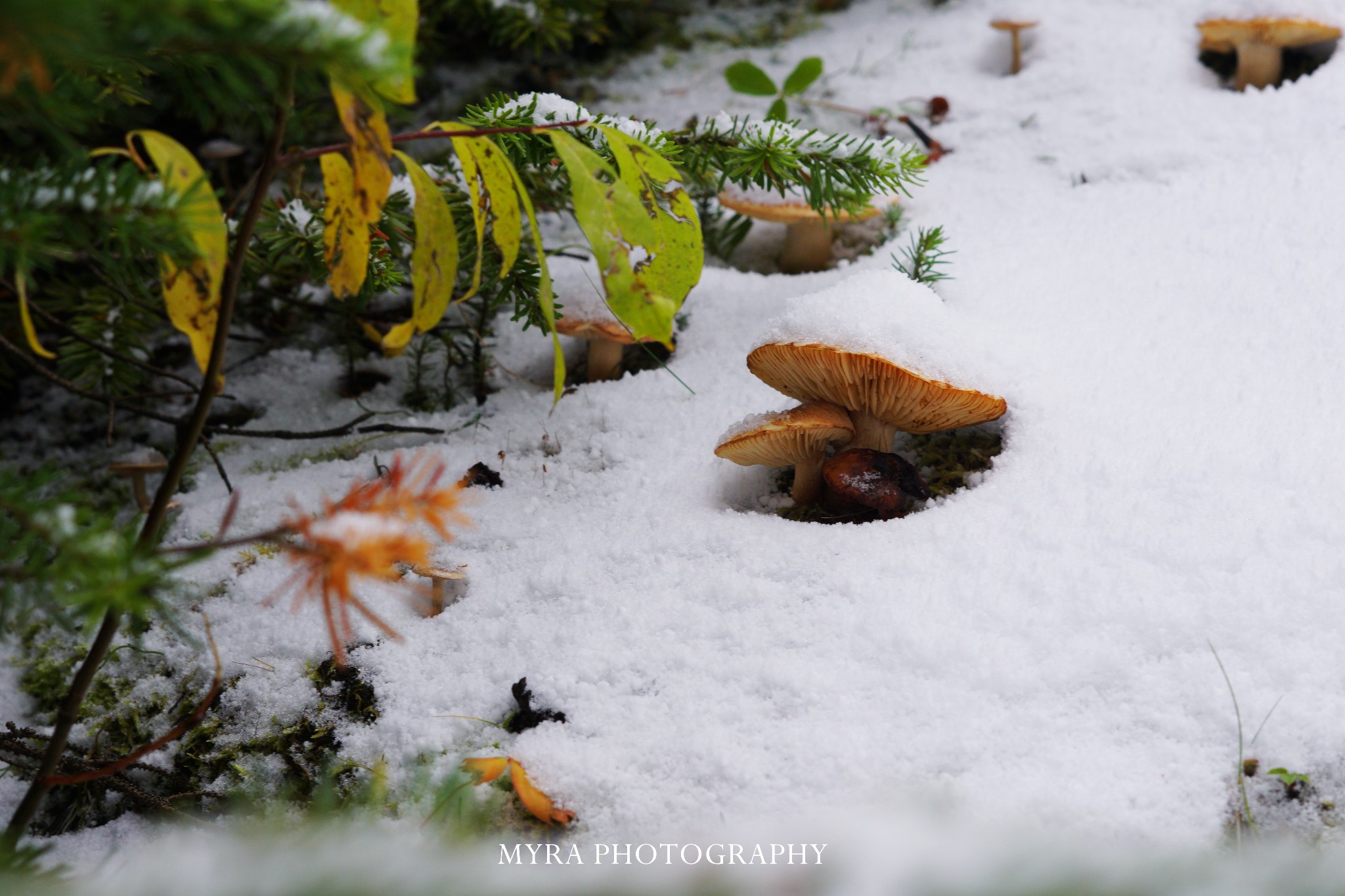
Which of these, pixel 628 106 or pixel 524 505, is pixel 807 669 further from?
pixel 628 106

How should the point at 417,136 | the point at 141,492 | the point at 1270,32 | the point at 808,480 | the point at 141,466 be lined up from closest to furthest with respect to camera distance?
the point at 417,136, the point at 808,480, the point at 141,466, the point at 141,492, the point at 1270,32

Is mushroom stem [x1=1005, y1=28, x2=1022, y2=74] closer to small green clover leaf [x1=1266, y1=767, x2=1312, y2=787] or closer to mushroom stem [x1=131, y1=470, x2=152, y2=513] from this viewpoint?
Result: small green clover leaf [x1=1266, y1=767, x2=1312, y2=787]

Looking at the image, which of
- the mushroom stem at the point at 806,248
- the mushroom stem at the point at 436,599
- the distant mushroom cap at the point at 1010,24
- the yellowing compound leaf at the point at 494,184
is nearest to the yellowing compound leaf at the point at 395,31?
the yellowing compound leaf at the point at 494,184

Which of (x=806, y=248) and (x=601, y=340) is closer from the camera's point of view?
(x=601, y=340)

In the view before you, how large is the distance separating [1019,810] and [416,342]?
2167 mm

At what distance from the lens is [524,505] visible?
1.95m

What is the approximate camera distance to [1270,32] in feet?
8.73

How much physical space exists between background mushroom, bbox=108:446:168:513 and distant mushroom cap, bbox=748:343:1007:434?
149 cm

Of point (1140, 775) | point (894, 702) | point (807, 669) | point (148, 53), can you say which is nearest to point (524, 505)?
point (807, 669)

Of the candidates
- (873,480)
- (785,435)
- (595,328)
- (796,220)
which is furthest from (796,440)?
(796,220)

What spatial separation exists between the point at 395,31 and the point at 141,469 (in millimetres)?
1604

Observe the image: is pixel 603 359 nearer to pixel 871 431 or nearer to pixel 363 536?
pixel 871 431

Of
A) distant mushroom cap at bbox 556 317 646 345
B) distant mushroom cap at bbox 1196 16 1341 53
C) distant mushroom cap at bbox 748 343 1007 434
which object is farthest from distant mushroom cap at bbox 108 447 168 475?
distant mushroom cap at bbox 1196 16 1341 53

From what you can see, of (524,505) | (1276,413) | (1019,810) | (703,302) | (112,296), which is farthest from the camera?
(703,302)
